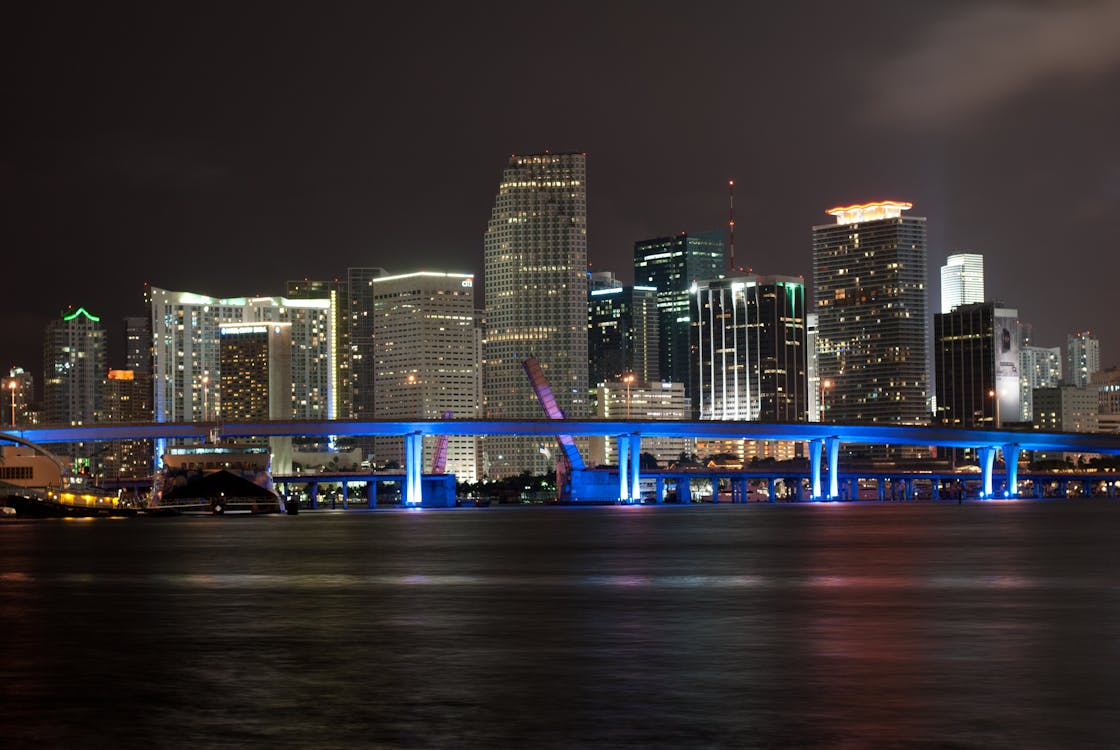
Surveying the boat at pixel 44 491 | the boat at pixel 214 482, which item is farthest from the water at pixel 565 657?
the boat at pixel 214 482

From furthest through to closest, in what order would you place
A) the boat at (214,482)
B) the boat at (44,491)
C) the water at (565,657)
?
the boat at (214,482)
the boat at (44,491)
the water at (565,657)

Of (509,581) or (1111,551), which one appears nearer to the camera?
(509,581)

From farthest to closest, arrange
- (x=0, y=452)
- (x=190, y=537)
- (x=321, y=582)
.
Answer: (x=0, y=452)
(x=190, y=537)
(x=321, y=582)

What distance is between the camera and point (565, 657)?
23922mm

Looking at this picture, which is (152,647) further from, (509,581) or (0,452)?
(0,452)

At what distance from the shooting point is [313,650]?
986 inches

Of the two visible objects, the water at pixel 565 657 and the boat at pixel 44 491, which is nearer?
the water at pixel 565 657

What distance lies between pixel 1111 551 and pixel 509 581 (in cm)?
3066

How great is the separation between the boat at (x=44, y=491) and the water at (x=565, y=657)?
10009 centimetres

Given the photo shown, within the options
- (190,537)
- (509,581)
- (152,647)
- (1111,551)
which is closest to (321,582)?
(509,581)

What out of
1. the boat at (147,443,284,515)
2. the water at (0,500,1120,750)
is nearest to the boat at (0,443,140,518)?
the boat at (147,443,284,515)

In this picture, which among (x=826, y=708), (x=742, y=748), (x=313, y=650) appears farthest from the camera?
(x=313, y=650)

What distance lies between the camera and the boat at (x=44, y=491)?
5709 inches

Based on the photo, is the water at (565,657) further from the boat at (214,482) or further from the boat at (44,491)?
the boat at (214,482)
